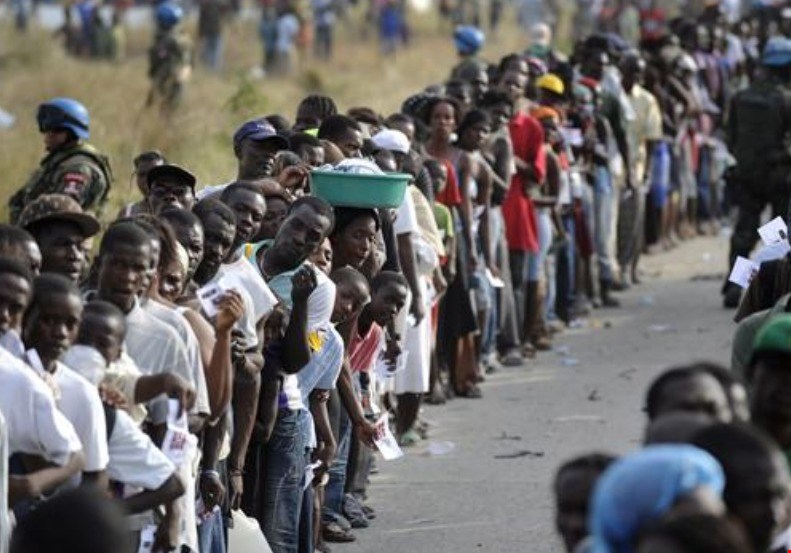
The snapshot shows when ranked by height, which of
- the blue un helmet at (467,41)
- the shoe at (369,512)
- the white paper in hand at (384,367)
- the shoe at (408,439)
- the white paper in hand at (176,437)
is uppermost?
the blue un helmet at (467,41)

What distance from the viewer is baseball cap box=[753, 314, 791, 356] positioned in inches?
295

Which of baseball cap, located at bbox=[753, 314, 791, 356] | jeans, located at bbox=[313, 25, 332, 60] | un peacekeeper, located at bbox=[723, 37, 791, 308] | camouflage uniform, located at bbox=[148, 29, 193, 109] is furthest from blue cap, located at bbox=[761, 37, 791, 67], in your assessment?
jeans, located at bbox=[313, 25, 332, 60]

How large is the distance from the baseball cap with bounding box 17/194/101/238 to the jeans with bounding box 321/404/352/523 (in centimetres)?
230

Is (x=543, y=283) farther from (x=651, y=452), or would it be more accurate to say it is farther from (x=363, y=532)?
(x=651, y=452)

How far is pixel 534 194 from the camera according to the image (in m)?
18.8

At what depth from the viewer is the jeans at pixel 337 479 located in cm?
1230

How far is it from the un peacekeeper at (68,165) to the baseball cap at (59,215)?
3.32 m

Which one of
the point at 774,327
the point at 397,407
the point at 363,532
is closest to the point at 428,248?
the point at 397,407

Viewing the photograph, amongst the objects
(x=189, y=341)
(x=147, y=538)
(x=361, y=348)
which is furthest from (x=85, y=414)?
(x=361, y=348)

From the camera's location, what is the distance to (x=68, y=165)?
14078 mm

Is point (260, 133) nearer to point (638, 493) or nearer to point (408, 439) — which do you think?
point (408, 439)

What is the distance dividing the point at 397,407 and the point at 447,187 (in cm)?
179

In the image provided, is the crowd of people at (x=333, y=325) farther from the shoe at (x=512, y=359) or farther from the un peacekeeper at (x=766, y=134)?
the shoe at (x=512, y=359)

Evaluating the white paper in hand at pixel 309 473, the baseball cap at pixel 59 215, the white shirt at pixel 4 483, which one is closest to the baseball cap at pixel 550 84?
the white paper in hand at pixel 309 473
